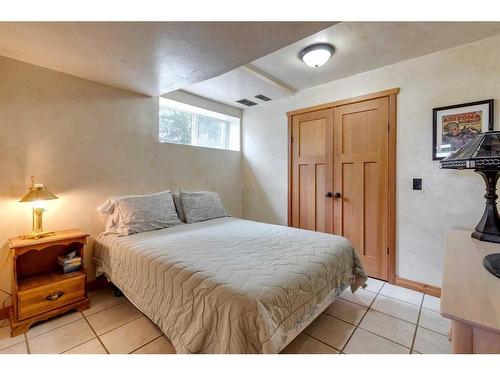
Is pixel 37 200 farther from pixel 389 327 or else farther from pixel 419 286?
pixel 419 286

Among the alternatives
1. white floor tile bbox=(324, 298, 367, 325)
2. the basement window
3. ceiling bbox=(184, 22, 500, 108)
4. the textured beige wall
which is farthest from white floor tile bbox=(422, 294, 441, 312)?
the basement window

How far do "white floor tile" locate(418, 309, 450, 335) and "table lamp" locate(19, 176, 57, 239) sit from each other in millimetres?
3173

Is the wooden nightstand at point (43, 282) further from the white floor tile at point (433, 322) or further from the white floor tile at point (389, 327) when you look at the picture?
the white floor tile at point (433, 322)

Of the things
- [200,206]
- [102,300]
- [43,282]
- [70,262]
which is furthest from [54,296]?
[200,206]

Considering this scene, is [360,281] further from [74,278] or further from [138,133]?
[138,133]

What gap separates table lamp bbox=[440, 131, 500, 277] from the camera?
1229mm

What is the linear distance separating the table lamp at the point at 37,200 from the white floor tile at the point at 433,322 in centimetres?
317

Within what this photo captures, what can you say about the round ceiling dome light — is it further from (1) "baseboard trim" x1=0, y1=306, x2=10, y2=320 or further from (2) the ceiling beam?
(1) "baseboard trim" x1=0, y1=306, x2=10, y2=320

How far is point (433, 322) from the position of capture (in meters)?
1.83

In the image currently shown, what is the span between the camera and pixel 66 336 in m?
1.67

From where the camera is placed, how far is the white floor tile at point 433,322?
1744 millimetres

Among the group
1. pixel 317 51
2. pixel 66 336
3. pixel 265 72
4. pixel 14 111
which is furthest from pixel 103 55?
pixel 66 336

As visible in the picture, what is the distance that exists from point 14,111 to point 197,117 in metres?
2.03
